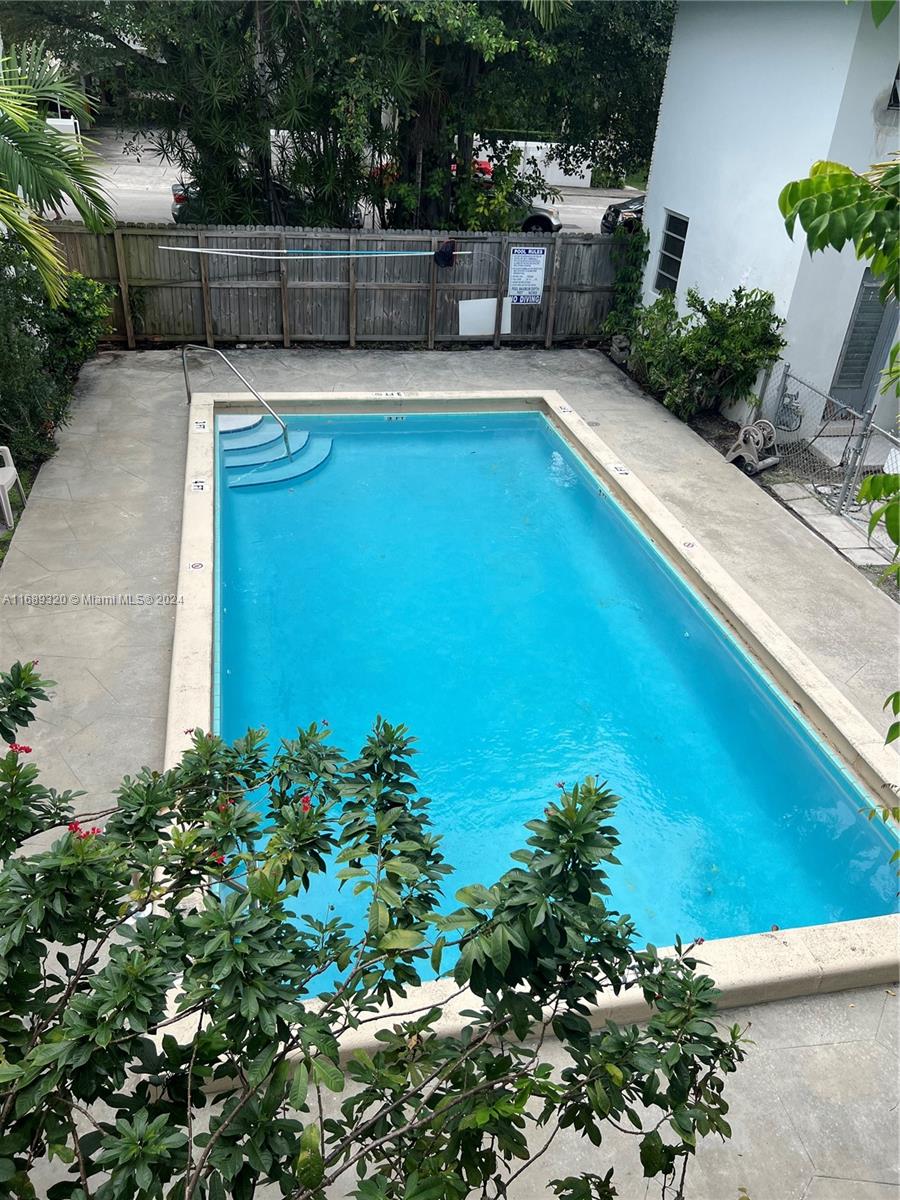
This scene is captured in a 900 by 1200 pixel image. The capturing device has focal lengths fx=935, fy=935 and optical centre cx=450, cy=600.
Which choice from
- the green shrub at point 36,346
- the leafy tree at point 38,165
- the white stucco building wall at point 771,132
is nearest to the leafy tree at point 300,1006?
the leafy tree at point 38,165

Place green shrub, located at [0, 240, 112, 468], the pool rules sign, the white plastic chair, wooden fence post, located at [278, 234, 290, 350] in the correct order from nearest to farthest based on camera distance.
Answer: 1. the white plastic chair
2. green shrub, located at [0, 240, 112, 468]
3. wooden fence post, located at [278, 234, 290, 350]
4. the pool rules sign

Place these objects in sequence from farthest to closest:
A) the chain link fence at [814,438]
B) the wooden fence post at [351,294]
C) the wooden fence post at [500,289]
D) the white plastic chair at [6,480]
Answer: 1. the wooden fence post at [500,289]
2. the wooden fence post at [351,294]
3. the chain link fence at [814,438]
4. the white plastic chair at [6,480]

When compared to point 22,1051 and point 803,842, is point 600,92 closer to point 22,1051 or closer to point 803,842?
point 803,842

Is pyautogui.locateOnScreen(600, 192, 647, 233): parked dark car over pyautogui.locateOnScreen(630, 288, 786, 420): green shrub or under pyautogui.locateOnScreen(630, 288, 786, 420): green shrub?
over

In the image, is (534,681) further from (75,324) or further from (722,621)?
(75,324)

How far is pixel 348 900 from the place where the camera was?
5781 millimetres

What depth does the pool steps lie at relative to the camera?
10.5m

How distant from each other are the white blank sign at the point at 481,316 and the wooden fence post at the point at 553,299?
61 cm

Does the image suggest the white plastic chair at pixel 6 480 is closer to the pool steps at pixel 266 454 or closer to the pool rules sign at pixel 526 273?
the pool steps at pixel 266 454

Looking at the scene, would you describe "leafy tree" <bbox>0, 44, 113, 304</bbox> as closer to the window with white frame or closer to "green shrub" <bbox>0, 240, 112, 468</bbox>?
"green shrub" <bbox>0, 240, 112, 468</bbox>

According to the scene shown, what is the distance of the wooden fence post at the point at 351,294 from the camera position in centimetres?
1293

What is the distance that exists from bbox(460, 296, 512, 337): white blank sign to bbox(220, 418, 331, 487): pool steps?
146 inches

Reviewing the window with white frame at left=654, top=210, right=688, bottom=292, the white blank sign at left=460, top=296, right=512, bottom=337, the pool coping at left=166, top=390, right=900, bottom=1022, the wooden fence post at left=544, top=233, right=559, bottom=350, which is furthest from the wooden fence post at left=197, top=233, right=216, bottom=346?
the window with white frame at left=654, top=210, right=688, bottom=292

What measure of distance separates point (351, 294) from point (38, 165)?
6.07 m
